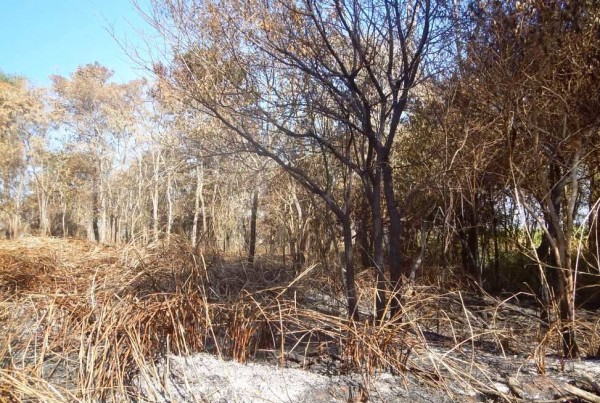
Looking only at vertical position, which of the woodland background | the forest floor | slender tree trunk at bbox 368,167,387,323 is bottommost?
the forest floor

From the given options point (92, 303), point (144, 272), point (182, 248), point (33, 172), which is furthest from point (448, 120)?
point (33, 172)

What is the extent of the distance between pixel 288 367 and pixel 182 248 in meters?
1.57

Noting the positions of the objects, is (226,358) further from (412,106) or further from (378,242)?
(412,106)

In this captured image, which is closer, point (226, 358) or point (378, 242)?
point (226, 358)

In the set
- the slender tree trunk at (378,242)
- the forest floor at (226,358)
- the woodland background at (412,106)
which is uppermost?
the woodland background at (412,106)

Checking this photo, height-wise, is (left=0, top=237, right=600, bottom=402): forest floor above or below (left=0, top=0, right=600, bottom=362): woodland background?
below

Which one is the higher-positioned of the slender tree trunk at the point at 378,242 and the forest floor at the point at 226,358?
the slender tree trunk at the point at 378,242

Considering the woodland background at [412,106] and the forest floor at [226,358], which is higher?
the woodland background at [412,106]

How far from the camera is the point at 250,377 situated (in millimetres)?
3328

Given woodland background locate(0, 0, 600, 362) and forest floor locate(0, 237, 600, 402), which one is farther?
woodland background locate(0, 0, 600, 362)

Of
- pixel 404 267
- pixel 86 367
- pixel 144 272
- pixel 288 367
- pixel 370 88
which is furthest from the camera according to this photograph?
pixel 404 267

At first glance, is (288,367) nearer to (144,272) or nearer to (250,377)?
(250,377)

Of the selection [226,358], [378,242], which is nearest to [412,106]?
[378,242]

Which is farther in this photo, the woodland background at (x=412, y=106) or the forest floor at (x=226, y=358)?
the woodland background at (x=412, y=106)
